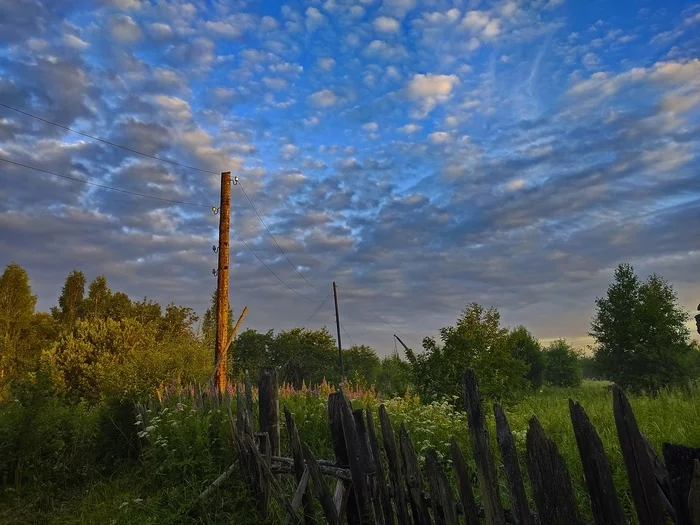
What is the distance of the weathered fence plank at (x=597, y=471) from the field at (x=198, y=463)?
357 cm

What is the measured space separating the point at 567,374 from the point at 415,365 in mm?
36518

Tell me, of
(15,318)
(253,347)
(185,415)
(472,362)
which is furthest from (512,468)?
(253,347)

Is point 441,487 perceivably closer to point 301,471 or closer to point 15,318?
point 301,471

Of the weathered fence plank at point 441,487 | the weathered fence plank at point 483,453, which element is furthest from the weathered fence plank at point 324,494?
the weathered fence plank at point 483,453

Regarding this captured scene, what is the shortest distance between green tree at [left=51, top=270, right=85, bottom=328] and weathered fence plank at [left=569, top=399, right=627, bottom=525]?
44130 millimetres

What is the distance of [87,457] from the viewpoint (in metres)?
10.5

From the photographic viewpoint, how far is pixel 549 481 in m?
2.60

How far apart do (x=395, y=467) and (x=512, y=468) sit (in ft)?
4.47

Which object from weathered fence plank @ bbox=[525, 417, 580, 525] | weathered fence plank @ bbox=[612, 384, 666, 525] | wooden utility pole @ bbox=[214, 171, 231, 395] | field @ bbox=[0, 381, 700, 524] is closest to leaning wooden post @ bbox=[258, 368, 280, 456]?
field @ bbox=[0, 381, 700, 524]

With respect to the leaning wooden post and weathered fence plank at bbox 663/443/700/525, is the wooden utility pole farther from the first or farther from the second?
weathered fence plank at bbox 663/443/700/525

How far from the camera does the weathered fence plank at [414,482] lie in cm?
374

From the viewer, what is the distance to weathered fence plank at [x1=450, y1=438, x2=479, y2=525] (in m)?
3.08

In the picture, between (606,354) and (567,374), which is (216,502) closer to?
(606,354)

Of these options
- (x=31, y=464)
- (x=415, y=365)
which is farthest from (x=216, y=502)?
(x=415, y=365)
